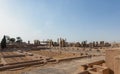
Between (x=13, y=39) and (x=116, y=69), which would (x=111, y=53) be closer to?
(x=116, y=69)

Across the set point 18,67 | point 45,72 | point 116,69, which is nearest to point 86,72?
point 116,69

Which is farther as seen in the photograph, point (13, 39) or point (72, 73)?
point (13, 39)

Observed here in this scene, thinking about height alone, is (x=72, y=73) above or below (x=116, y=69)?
below

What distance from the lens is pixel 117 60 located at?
27.6 ft

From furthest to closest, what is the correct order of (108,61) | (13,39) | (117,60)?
1. (13,39)
2. (108,61)
3. (117,60)

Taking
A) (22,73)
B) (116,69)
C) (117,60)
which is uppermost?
(117,60)

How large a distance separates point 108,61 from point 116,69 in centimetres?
268

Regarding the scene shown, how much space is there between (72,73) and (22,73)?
182 inches

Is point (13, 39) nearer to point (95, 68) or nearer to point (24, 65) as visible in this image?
point (24, 65)

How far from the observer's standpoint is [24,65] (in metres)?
16.2

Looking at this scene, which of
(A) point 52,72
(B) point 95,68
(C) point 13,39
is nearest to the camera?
(B) point 95,68

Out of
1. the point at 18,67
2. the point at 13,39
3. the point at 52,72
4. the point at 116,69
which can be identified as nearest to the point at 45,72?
the point at 52,72

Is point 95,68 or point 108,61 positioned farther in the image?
point 95,68

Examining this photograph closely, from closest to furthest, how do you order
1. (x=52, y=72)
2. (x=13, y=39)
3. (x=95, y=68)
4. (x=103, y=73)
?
1. (x=103, y=73)
2. (x=95, y=68)
3. (x=52, y=72)
4. (x=13, y=39)
